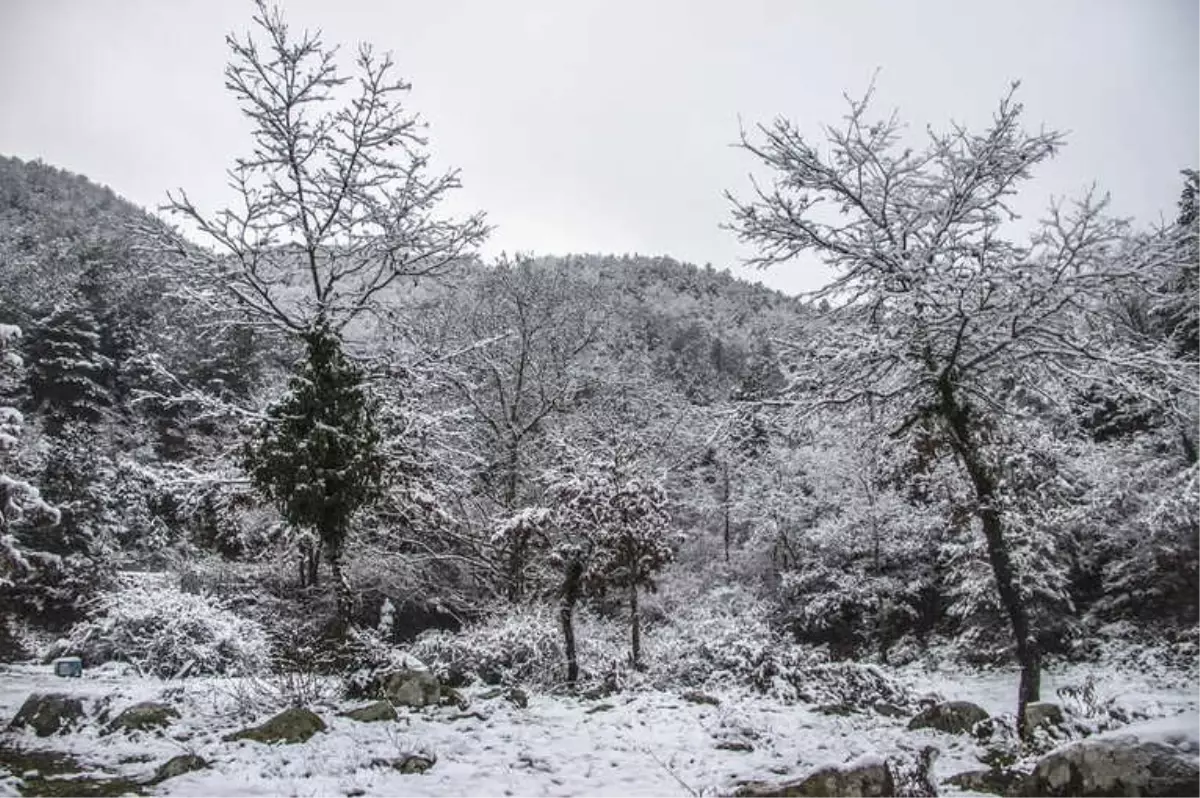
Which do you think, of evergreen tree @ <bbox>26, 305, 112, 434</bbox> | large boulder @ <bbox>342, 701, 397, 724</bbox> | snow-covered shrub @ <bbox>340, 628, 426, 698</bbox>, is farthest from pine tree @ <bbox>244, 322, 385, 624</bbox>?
evergreen tree @ <bbox>26, 305, 112, 434</bbox>

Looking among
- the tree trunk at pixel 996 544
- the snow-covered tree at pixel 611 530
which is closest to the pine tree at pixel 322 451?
the snow-covered tree at pixel 611 530

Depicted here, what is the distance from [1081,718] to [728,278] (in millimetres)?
89679

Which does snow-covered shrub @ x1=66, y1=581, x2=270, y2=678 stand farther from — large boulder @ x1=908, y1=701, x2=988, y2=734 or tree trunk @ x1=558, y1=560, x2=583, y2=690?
large boulder @ x1=908, y1=701, x2=988, y2=734

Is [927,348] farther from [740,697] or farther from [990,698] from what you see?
[990,698]

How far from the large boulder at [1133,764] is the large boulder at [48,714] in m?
8.81

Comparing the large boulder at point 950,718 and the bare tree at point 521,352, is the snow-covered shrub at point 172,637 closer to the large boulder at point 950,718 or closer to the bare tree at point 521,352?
the bare tree at point 521,352

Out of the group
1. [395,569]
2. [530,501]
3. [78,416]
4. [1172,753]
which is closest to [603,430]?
[530,501]

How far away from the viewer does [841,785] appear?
13.8ft

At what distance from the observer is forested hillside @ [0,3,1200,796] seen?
271 inches

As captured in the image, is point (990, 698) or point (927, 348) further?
point (990, 698)

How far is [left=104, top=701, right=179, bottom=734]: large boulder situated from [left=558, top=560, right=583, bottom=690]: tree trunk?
6054 mm

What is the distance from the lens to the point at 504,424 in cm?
1886

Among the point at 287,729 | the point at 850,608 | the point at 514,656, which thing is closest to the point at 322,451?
the point at 287,729

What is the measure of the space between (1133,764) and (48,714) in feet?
30.8
